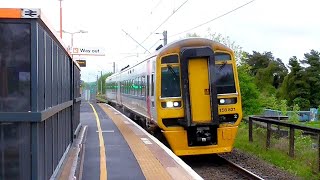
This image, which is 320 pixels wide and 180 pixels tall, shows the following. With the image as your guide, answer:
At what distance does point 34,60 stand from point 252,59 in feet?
281

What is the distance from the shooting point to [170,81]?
12.9 m

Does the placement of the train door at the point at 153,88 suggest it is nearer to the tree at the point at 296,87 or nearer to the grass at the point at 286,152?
the grass at the point at 286,152

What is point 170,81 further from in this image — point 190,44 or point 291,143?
point 291,143

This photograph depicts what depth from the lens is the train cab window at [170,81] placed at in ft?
41.8

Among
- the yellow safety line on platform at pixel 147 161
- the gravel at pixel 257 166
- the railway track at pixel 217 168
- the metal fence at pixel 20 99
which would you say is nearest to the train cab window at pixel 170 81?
the yellow safety line on platform at pixel 147 161

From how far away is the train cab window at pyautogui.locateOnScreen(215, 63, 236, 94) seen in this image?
12.8 meters

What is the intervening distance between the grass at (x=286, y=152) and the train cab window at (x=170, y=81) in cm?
→ 324

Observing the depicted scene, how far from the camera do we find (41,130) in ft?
17.8

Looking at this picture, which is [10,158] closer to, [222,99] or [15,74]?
[15,74]

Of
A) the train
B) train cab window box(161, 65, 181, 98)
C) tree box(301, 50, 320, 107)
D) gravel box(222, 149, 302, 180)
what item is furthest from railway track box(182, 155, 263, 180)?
tree box(301, 50, 320, 107)

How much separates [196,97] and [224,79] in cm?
101

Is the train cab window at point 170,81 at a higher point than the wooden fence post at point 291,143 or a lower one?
higher

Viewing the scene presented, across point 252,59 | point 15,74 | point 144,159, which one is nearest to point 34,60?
point 15,74

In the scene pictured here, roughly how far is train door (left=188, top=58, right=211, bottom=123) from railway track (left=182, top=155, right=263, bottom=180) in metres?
1.29
